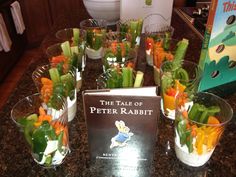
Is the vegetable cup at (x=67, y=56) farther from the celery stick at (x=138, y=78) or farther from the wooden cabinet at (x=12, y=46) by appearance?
the wooden cabinet at (x=12, y=46)

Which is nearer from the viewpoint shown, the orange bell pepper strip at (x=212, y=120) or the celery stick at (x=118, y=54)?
the orange bell pepper strip at (x=212, y=120)

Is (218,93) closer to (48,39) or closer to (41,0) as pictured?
(48,39)

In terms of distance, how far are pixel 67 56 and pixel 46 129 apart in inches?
12.7

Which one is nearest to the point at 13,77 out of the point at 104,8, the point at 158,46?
the point at 104,8

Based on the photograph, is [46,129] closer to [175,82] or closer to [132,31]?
[175,82]

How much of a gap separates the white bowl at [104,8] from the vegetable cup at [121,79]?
1.90 ft

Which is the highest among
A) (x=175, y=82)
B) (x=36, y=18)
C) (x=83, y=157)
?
(x=175, y=82)

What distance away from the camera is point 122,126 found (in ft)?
1.70

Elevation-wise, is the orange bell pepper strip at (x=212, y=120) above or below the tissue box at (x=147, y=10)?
below

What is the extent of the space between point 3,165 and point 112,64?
15.3 inches

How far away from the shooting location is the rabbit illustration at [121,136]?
1.70ft

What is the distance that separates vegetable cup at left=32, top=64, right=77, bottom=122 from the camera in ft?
2.06

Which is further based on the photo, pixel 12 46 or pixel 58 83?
pixel 12 46

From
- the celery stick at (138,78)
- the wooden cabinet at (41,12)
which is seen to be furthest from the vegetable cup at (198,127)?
the wooden cabinet at (41,12)
